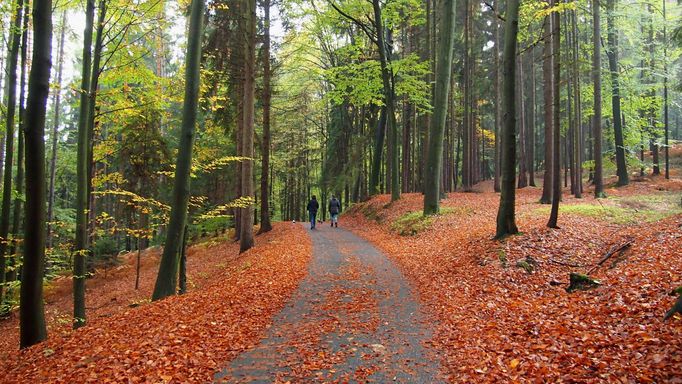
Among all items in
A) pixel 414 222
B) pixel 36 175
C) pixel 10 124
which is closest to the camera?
pixel 36 175

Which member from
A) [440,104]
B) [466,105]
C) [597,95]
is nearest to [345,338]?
[440,104]

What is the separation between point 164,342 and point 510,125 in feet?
29.2

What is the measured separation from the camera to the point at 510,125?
10250 mm

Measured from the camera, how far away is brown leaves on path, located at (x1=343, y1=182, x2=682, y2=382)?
14.5 feet

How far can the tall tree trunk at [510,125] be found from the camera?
10.2 m

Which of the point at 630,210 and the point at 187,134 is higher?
the point at 187,134

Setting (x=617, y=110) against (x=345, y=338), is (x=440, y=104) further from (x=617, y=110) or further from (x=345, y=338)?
(x=617, y=110)

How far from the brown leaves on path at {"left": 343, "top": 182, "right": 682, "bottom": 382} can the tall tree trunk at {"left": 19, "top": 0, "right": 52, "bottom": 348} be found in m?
6.39

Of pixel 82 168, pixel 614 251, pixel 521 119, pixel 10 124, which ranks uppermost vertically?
pixel 521 119

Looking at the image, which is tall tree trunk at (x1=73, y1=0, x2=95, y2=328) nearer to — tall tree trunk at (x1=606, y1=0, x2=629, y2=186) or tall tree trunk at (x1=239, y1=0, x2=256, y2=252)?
tall tree trunk at (x1=239, y1=0, x2=256, y2=252)

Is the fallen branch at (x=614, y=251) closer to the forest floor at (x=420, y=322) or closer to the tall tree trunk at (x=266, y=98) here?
the forest floor at (x=420, y=322)

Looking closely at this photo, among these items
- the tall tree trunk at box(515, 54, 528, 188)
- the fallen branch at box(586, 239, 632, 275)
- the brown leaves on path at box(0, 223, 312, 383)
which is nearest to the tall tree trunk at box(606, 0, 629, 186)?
the tall tree trunk at box(515, 54, 528, 188)

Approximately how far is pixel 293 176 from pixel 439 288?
1269 inches

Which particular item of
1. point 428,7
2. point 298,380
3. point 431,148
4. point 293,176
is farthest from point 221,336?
point 293,176
